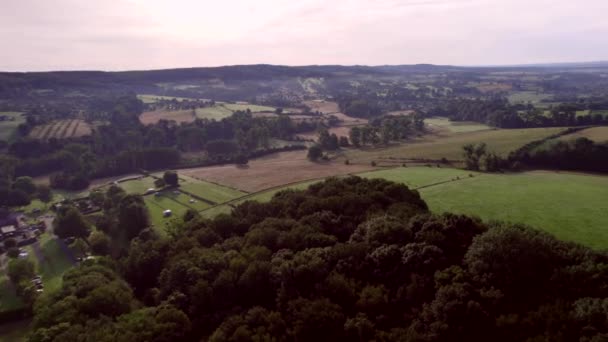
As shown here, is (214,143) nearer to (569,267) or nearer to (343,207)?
(343,207)

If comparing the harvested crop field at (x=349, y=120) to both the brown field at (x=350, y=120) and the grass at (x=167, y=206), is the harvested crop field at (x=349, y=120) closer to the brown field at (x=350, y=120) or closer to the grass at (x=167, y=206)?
the brown field at (x=350, y=120)

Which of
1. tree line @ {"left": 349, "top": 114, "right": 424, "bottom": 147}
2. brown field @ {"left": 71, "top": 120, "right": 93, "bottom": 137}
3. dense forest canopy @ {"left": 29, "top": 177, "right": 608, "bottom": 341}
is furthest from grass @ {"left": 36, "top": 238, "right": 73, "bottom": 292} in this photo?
brown field @ {"left": 71, "top": 120, "right": 93, "bottom": 137}

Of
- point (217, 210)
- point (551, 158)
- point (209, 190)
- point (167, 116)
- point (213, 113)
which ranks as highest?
point (213, 113)

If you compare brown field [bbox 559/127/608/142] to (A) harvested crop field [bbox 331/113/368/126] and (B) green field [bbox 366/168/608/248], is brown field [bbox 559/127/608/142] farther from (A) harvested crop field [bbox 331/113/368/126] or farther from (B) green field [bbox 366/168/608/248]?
(A) harvested crop field [bbox 331/113/368/126]

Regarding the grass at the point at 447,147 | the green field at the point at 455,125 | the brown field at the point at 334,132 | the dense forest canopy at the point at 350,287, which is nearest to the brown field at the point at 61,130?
the brown field at the point at 334,132

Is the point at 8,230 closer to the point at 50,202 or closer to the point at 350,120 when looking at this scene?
the point at 50,202

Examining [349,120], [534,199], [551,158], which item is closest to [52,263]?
[534,199]

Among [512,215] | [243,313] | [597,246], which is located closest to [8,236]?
[243,313]
